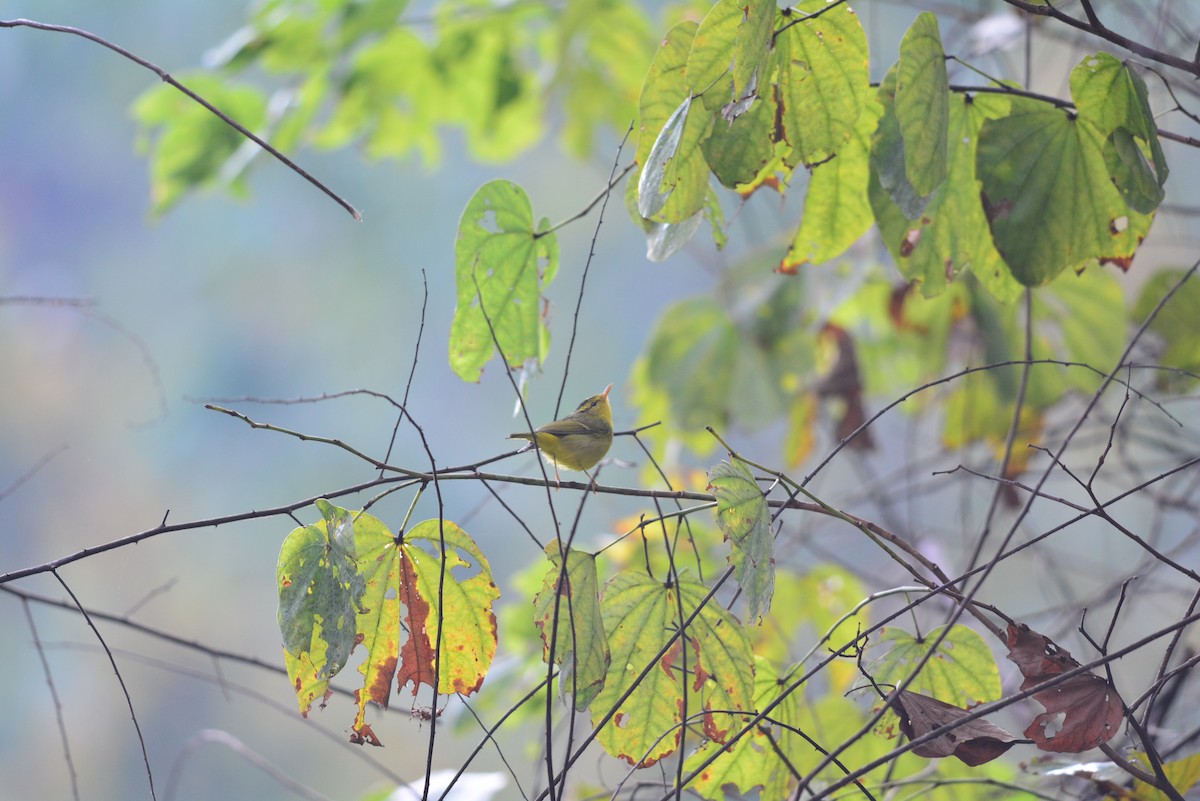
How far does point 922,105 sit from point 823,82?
0.31 feet

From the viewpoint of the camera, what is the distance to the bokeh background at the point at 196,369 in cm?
436

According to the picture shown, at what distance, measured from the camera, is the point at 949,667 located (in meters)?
0.91

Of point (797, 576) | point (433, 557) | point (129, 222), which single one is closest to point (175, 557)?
point (129, 222)

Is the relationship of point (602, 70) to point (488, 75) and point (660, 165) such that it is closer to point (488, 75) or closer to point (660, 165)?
point (488, 75)

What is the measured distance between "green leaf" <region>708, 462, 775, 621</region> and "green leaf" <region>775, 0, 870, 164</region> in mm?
333

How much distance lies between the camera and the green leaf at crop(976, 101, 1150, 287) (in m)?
0.91

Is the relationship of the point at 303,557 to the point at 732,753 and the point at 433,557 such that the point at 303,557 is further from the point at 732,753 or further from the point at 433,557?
the point at 732,753

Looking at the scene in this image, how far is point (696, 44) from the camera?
778 mm

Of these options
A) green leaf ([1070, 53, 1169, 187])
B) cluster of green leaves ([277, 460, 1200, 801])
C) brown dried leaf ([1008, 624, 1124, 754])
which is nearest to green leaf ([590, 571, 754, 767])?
cluster of green leaves ([277, 460, 1200, 801])

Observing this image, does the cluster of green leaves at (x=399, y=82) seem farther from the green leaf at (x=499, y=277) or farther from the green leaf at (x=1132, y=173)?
the green leaf at (x=1132, y=173)

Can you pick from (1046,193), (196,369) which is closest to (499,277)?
(1046,193)

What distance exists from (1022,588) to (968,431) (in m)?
3.14

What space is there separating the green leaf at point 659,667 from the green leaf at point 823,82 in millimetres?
426

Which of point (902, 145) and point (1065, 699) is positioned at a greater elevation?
point (902, 145)
